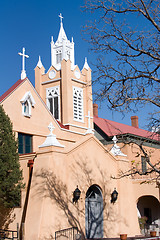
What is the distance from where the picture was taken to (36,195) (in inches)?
676

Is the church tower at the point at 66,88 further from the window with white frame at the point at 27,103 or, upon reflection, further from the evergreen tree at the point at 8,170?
the evergreen tree at the point at 8,170

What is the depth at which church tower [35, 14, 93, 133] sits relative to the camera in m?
31.9

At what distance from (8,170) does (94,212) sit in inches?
210

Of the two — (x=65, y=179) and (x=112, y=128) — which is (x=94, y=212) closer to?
(x=65, y=179)

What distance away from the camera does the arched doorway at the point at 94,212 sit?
64.7ft

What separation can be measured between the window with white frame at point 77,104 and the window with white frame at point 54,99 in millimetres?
1372

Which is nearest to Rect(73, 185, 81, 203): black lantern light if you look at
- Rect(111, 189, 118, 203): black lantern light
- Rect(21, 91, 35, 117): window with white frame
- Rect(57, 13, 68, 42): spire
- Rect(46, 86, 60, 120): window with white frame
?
Rect(111, 189, 118, 203): black lantern light

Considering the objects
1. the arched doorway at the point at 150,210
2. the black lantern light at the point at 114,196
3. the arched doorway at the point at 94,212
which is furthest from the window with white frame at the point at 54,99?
the arched doorway at the point at 94,212

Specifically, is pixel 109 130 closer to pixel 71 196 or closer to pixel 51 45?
pixel 51 45

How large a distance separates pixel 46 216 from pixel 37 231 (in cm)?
75

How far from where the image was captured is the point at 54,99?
33.3 meters

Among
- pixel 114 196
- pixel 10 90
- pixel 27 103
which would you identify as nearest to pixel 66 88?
pixel 27 103

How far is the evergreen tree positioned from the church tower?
1301cm

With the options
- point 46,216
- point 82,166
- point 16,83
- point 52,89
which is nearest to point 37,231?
point 46,216
